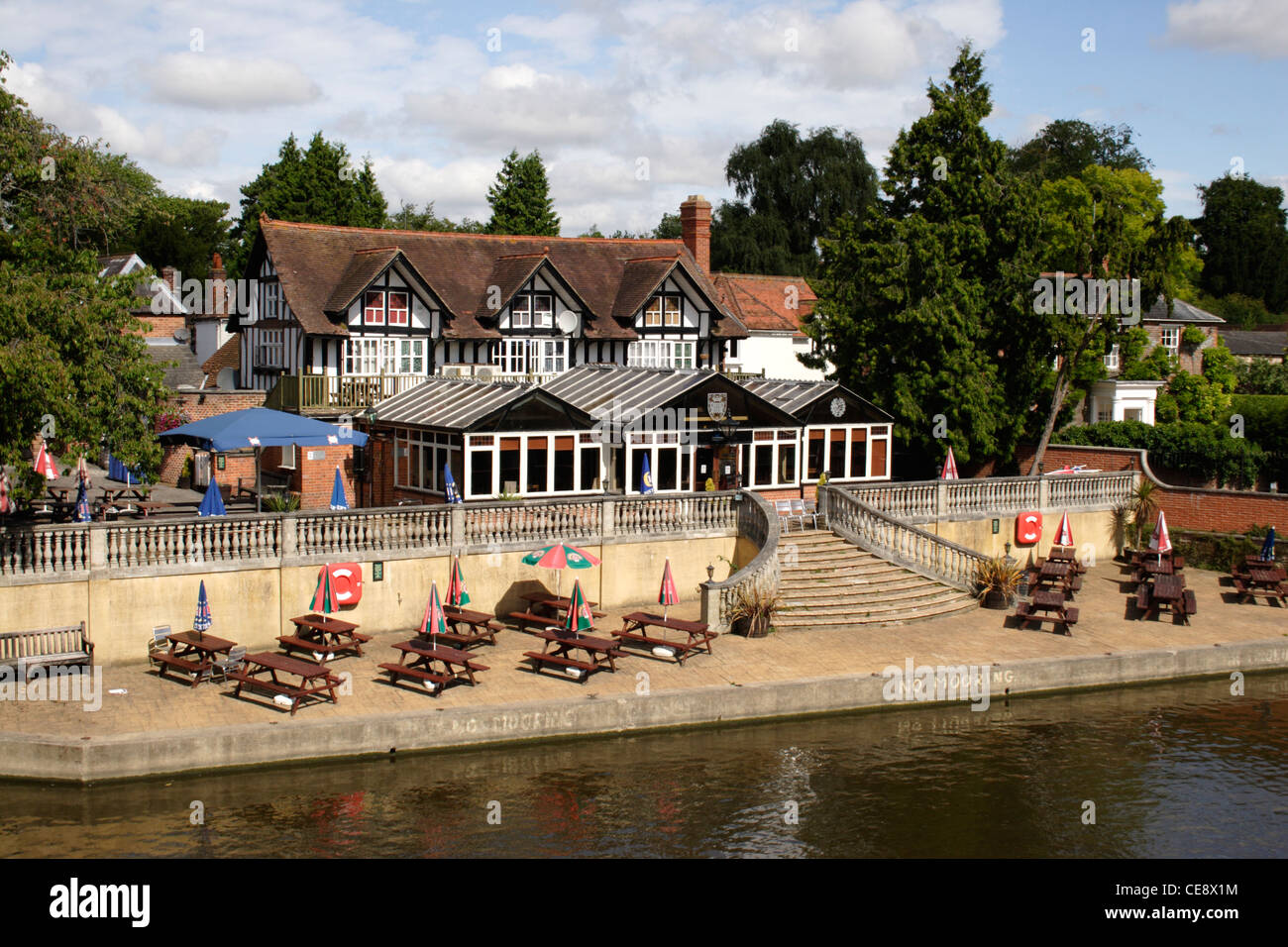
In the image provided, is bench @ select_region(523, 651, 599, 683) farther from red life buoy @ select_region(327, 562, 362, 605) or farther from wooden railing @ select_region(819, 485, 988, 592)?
wooden railing @ select_region(819, 485, 988, 592)

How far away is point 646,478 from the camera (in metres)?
28.8

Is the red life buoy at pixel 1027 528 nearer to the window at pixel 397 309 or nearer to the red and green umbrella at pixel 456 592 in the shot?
the red and green umbrella at pixel 456 592

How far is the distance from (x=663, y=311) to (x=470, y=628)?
18.3 m

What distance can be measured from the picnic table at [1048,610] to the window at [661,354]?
16056 mm

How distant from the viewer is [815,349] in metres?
36.9

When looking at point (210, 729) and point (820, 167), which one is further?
point (820, 167)

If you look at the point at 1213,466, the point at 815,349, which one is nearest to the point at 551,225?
the point at 815,349

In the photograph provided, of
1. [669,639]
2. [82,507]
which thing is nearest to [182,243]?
[82,507]

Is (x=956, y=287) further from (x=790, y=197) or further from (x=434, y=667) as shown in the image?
(x=790, y=197)

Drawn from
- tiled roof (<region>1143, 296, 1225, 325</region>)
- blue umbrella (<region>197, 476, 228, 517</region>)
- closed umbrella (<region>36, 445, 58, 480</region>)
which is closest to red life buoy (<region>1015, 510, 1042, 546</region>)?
blue umbrella (<region>197, 476, 228, 517</region>)

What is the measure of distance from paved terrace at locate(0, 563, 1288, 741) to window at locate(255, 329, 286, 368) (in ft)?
50.4

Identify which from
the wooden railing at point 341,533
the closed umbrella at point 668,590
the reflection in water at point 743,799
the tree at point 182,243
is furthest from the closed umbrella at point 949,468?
the tree at point 182,243

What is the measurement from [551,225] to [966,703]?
48.7 metres
